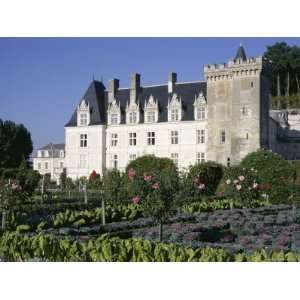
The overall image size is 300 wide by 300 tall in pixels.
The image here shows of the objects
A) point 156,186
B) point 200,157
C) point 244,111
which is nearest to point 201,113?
point 200,157

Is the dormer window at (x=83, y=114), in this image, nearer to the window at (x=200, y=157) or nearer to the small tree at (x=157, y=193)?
the window at (x=200, y=157)

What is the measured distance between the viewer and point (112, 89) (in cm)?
4397

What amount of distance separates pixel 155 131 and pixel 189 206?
2172 cm

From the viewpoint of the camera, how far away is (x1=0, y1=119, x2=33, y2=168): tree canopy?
165 feet

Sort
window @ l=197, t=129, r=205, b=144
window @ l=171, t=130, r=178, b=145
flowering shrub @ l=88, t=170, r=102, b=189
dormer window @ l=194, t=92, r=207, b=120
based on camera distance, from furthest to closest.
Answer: window @ l=171, t=130, r=178, b=145 < dormer window @ l=194, t=92, r=207, b=120 < window @ l=197, t=129, r=205, b=144 < flowering shrub @ l=88, t=170, r=102, b=189

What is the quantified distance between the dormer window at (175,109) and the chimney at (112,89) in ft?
18.2

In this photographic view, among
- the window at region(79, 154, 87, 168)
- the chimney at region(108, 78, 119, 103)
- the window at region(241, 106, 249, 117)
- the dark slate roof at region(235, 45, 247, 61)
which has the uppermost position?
the dark slate roof at region(235, 45, 247, 61)

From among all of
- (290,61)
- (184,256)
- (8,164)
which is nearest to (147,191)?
(184,256)

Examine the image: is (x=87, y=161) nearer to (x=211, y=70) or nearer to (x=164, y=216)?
(x=211, y=70)

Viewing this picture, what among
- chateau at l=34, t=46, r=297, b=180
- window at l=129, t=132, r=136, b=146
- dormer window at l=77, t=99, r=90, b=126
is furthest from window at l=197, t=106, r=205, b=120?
dormer window at l=77, t=99, r=90, b=126

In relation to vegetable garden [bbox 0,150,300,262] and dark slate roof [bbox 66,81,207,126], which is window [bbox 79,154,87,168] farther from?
vegetable garden [bbox 0,150,300,262]

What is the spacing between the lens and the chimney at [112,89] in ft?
143

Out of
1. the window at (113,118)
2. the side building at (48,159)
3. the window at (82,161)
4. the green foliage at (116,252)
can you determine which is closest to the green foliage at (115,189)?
the green foliage at (116,252)

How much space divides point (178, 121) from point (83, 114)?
27.8 feet
